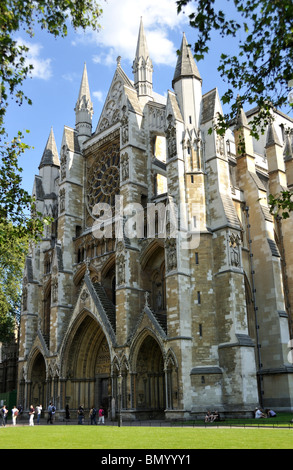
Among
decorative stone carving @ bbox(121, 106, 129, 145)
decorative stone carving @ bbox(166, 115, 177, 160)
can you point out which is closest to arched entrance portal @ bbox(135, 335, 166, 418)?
decorative stone carving @ bbox(166, 115, 177, 160)

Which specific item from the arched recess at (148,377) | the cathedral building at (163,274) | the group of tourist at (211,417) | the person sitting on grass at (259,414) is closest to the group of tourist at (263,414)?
the person sitting on grass at (259,414)

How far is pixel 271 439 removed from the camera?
12875 mm

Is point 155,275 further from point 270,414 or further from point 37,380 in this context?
point 37,380

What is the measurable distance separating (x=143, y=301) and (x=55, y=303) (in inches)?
302

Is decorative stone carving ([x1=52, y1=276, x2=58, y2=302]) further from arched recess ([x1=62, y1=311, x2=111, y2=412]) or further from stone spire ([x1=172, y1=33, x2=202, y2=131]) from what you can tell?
stone spire ([x1=172, y1=33, x2=202, y2=131])

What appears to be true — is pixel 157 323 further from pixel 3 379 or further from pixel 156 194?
pixel 3 379

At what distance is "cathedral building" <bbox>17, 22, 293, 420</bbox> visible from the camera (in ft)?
79.9

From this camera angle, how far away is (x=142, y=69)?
37719 millimetres

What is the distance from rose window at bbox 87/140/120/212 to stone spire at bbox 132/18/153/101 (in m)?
5.43

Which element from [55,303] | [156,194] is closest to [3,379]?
[55,303]

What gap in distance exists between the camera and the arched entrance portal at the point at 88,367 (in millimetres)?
30836

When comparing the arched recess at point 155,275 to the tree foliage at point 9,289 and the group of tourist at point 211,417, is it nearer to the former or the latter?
the group of tourist at point 211,417

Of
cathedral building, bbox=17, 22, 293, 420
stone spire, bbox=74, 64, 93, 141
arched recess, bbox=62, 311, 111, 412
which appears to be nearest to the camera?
cathedral building, bbox=17, 22, 293, 420

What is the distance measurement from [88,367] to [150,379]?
6109 millimetres
